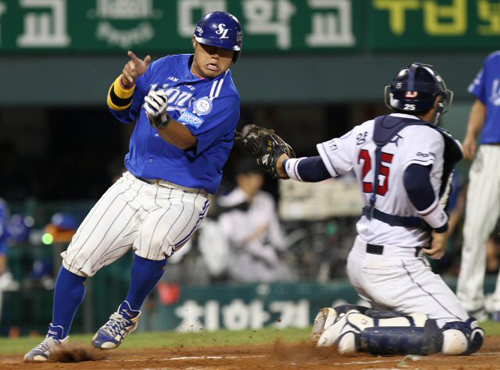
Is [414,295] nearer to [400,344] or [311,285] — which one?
[400,344]

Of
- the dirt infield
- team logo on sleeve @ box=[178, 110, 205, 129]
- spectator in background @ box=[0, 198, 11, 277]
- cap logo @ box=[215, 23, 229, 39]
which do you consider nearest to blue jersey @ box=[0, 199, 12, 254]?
spectator in background @ box=[0, 198, 11, 277]

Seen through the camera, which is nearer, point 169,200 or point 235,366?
point 235,366

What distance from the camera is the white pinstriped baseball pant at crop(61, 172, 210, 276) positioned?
5.12 meters

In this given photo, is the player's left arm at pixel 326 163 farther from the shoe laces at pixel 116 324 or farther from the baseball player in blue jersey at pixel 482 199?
the baseball player in blue jersey at pixel 482 199

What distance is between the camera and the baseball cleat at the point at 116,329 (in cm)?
515

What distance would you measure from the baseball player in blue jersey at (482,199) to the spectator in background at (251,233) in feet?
9.12

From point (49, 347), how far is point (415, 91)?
7.35ft

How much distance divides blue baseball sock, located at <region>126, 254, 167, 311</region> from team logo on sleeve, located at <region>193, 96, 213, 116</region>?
30.5 inches

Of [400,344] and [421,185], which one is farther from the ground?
[421,185]

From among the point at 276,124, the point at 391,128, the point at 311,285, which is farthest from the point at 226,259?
the point at 391,128

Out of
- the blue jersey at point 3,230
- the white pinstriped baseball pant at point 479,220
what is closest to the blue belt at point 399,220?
the white pinstriped baseball pant at point 479,220

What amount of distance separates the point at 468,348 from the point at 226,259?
453cm

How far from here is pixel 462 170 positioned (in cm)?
980

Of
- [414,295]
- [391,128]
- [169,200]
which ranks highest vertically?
[391,128]
